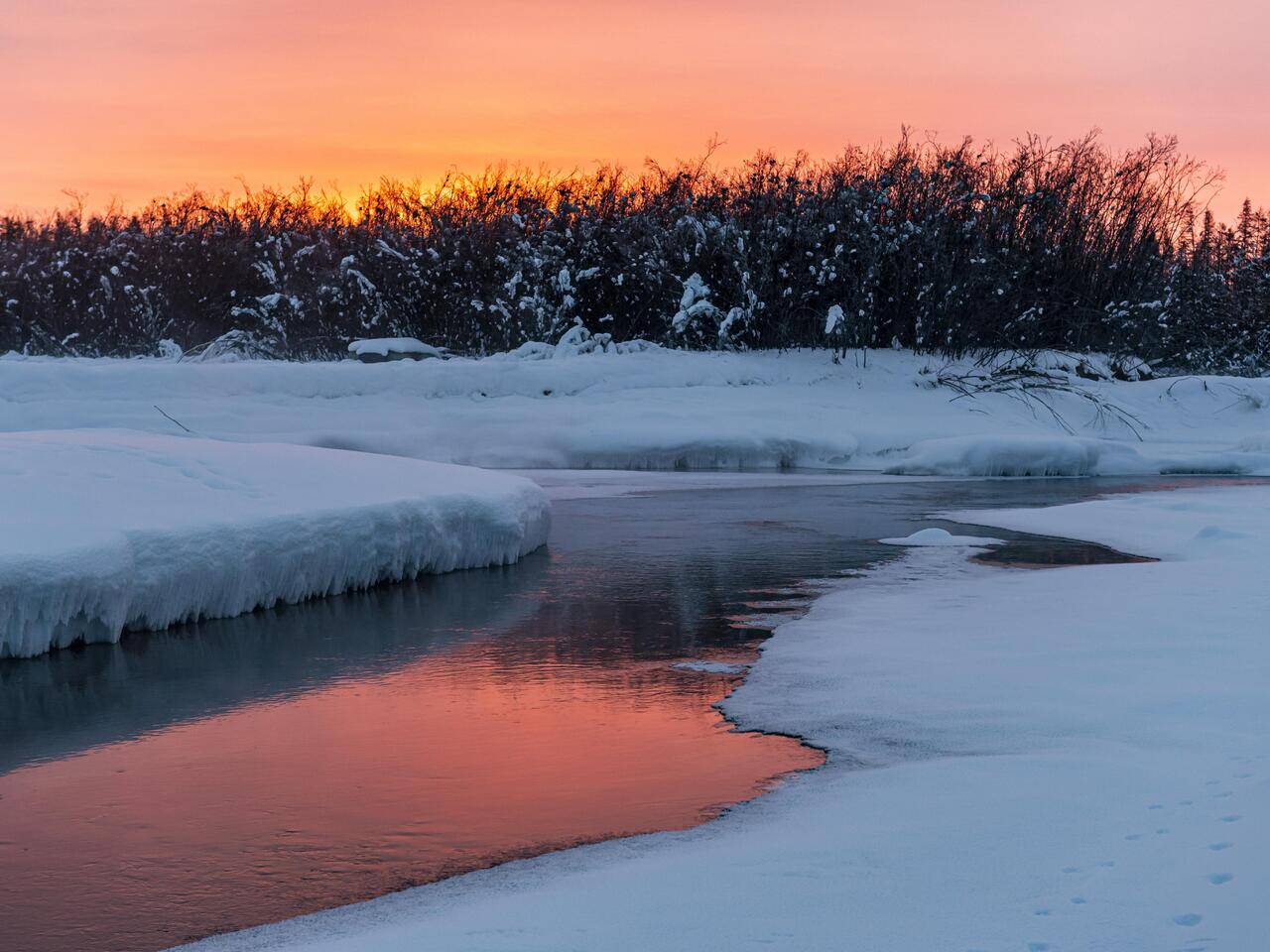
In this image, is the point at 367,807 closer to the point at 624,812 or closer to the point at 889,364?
the point at 624,812

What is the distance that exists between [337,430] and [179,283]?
10.1 m

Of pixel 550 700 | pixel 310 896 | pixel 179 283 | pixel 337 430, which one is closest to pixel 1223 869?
pixel 310 896

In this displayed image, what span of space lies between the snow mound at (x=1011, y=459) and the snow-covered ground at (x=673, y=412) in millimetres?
20

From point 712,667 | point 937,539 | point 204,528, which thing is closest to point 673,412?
point 937,539

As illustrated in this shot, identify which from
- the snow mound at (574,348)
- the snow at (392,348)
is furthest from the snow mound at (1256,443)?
the snow at (392,348)

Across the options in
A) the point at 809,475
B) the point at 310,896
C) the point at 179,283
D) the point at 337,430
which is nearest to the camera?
the point at 310,896

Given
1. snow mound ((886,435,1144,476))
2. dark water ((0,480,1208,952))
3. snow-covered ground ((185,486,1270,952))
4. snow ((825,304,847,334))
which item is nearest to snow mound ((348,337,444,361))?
snow ((825,304,847,334))

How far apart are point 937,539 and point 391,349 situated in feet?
43.6

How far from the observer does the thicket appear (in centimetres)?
2152

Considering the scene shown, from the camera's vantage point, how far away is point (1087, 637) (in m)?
5.85

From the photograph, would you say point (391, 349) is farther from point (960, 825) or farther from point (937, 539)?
point (960, 825)

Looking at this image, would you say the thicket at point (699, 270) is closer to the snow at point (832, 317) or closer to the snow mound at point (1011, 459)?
the snow at point (832, 317)

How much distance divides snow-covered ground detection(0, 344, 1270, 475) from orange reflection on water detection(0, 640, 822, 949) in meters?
11.4

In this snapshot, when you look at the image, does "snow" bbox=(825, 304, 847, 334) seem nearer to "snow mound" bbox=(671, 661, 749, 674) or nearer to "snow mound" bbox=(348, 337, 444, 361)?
"snow mound" bbox=(348, 337, 444, 361)
